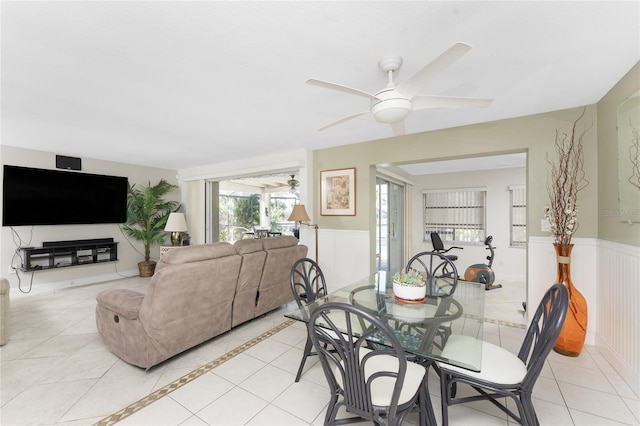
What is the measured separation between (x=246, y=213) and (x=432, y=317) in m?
7.68

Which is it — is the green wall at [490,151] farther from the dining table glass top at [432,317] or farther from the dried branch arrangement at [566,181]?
the dining table glass top at [432,317]

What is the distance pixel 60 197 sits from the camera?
4.50 meters

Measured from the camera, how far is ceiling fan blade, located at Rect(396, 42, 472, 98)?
1199mm

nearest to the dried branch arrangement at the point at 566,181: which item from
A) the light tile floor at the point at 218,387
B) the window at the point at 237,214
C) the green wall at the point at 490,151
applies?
the green wall at the point at 490,151

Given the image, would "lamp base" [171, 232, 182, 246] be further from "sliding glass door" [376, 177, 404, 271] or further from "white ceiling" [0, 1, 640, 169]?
"sliding glass door" [376, 177, 404, 271]

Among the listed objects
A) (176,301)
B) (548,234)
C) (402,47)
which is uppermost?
(402,47)

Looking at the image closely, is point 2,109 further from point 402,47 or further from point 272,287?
point 402,47

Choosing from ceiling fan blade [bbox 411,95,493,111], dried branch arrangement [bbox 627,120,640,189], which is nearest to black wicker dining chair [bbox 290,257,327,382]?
ceiling fan blade [bbox 411,95,493,111]

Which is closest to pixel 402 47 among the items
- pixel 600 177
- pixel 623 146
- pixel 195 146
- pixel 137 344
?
pixel 623 146

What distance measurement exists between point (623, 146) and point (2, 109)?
5624mm

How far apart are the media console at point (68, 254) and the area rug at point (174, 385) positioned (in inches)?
155

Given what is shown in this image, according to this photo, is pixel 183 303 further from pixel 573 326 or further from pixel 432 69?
pixel 573 326

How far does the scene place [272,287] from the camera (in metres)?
3.23

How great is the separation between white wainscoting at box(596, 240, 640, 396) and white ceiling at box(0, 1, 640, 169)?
1.40 meters
